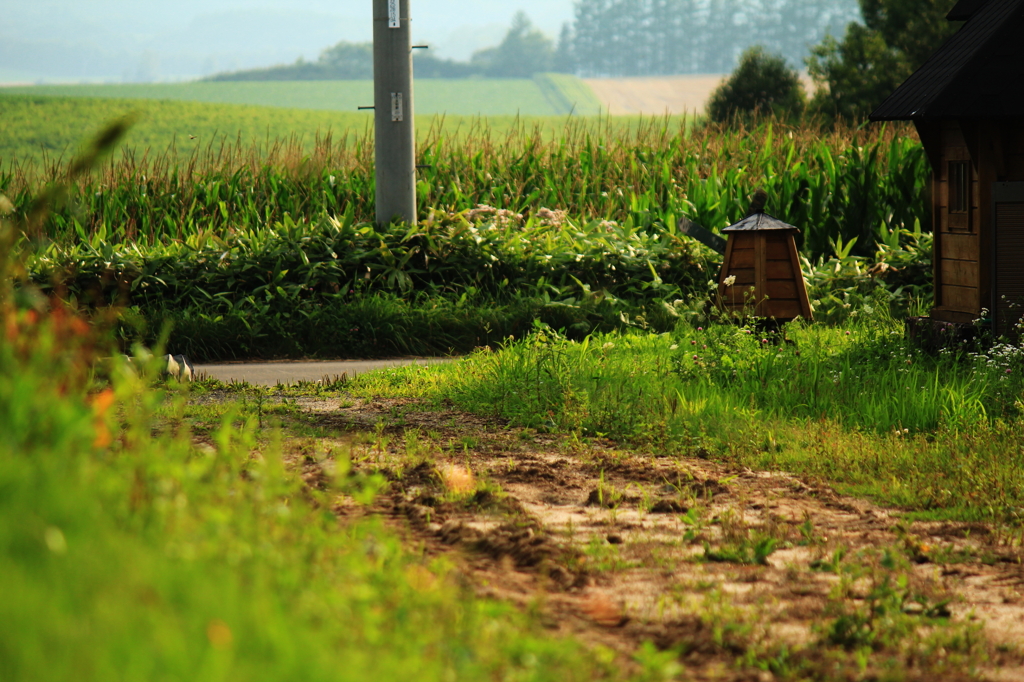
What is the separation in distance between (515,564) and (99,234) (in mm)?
9392

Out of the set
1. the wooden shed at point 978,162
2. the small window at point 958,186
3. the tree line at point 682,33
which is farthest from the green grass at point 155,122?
the tree line at point 682,33

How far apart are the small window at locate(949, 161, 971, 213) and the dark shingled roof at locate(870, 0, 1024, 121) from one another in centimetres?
70

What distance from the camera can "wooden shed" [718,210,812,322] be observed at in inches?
354

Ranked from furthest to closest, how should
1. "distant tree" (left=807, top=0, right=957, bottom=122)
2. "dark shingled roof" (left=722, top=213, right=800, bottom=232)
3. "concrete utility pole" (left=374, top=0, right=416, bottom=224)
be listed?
"distant tree" (left=807, top=0, right=957, bottom=122) < "concrete utility pole" (left=374, top=0, right=416, bottom=224) < "dark shingled roof" (left=722, top=213, right=800, bottom=232)

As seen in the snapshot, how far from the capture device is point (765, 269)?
9.09m

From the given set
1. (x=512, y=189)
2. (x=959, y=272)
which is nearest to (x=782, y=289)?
(x=959, y=272)

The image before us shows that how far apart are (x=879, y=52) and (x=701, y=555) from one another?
3282cm

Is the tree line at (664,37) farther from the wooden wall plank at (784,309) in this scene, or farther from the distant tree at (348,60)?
the wooden wall plank at (784,309)

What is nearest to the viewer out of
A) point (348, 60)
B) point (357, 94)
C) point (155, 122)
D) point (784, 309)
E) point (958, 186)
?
point (958, 186)

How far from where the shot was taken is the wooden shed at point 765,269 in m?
8.98

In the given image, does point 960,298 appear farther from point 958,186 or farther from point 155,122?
point 155,122

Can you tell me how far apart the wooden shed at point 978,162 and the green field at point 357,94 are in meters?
81.8

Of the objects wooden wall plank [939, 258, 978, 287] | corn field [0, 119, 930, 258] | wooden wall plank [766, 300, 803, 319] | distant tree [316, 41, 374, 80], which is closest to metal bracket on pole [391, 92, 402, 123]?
corn field [0, 119, 930, 258]

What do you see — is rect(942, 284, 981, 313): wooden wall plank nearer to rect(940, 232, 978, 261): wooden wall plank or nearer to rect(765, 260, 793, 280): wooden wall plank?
rect(940, 232, 978, 261): wooden wall plank
